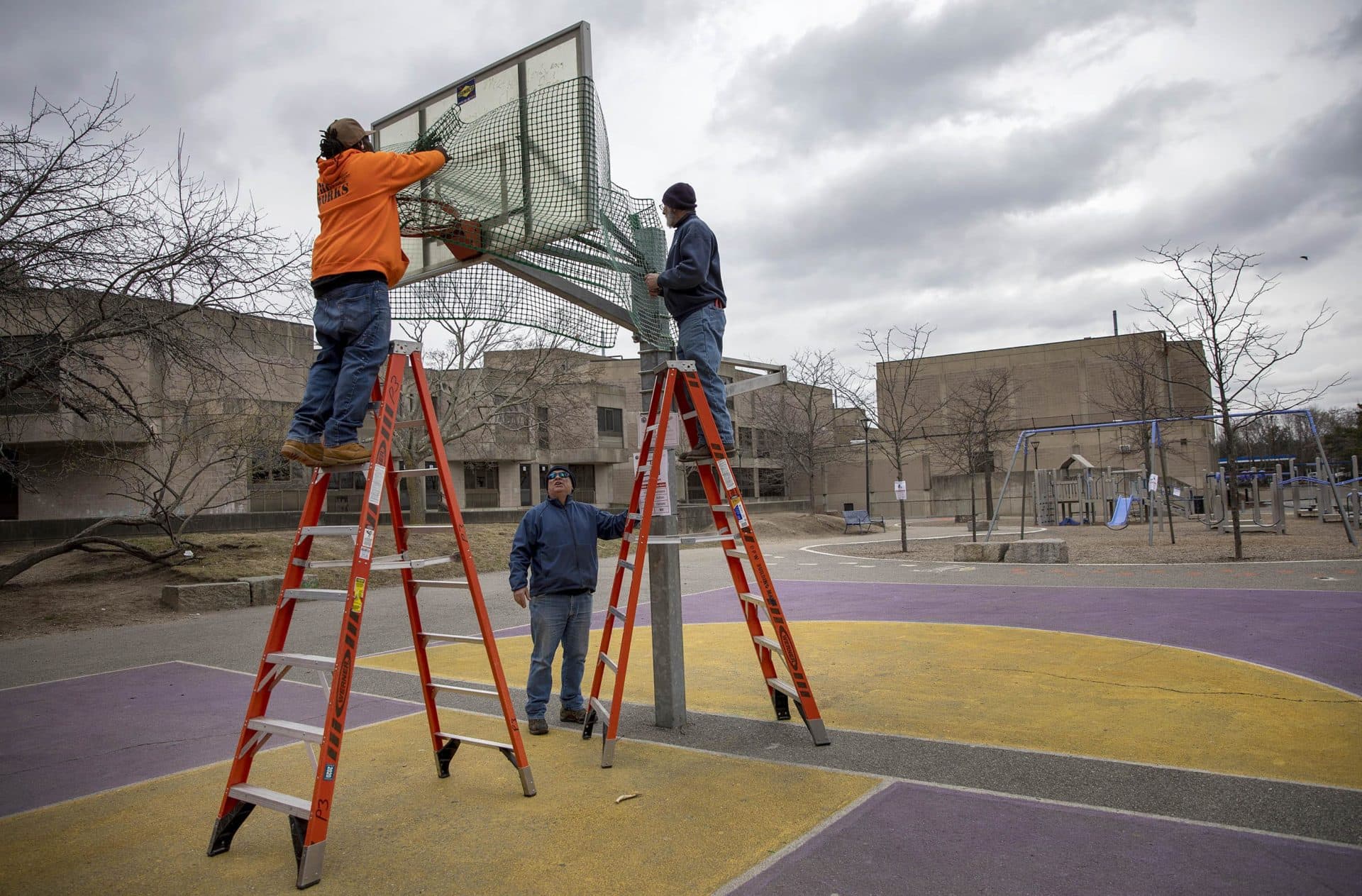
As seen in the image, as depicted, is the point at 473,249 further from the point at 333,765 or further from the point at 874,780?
the point at 874,780

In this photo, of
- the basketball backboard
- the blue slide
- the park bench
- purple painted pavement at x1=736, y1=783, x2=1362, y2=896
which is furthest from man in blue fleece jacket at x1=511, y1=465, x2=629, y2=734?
the park bench

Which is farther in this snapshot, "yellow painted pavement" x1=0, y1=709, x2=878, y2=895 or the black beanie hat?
the black beanie hat

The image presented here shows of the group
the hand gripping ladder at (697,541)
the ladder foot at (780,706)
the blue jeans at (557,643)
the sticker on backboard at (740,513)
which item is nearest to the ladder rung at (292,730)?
the hand gripping ladder at (697,541)

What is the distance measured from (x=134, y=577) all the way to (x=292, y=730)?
15.4m

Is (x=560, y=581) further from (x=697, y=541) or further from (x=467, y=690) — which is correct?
(x=467, y=690)

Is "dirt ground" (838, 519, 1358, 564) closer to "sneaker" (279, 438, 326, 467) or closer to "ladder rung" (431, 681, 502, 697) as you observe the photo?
"ladder rung" (431, 681, 502, 697)

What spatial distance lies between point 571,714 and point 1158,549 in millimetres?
17040

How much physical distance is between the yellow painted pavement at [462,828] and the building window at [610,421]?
178 feet

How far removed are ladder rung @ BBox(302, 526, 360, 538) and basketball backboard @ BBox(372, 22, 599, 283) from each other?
1919mm

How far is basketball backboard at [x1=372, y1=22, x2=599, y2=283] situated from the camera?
5.02 m

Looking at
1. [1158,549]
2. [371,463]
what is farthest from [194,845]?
[1158,549]

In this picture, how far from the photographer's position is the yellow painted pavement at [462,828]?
3680 millimetres

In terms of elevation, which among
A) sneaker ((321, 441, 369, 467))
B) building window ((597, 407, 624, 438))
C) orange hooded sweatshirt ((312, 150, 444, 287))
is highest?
building window ((597, 407, 624, 438))

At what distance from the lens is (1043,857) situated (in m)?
3.66
